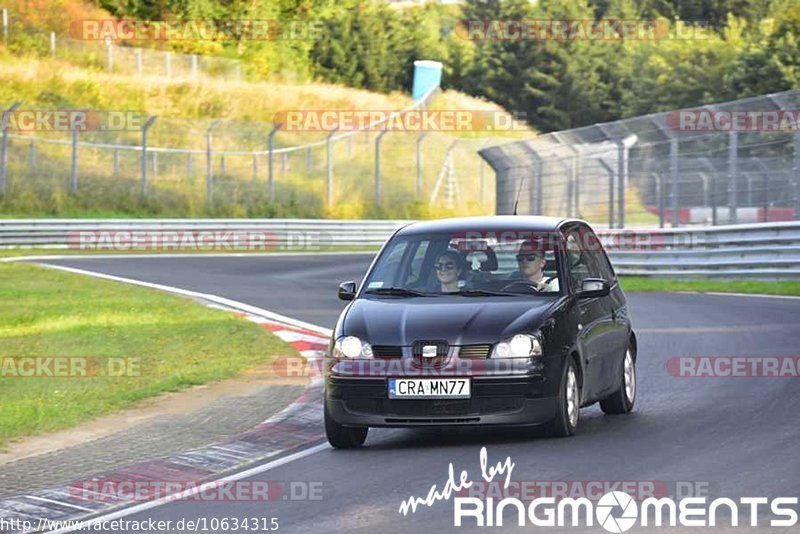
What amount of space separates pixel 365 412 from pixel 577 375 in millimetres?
1524

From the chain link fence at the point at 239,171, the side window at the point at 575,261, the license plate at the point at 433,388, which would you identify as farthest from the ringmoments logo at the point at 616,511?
the chain link fence at the point at 239,171

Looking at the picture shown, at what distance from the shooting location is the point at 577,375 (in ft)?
35.2

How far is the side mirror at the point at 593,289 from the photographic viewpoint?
1100cm

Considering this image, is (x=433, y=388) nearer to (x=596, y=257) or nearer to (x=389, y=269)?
(x=389, y=269)

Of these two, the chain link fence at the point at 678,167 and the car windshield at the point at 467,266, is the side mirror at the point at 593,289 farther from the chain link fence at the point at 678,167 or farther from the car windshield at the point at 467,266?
the chain link fence at the point at 678,167

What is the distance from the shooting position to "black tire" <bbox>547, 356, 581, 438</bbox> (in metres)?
10.2

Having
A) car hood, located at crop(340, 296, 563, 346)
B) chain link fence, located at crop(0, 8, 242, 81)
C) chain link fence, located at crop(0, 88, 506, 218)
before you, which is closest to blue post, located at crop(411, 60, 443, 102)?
chain link fence, located at crop(0, 88, 506, 218)

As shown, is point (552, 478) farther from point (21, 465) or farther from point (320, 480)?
point (21, 465)

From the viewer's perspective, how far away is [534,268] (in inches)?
438

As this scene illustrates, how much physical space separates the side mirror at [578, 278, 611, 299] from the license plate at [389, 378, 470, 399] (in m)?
1.40

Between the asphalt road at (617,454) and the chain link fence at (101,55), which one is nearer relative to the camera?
the asphalt road at (617,454)

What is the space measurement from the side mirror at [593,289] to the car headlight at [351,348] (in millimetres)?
1665

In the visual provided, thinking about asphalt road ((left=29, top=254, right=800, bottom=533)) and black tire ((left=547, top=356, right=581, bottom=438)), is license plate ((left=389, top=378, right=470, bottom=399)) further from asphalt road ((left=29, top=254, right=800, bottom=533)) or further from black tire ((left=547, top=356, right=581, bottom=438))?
black tire ((left=547, top=356, right=581, bottom=438))

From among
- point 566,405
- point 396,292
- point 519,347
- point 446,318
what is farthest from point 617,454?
point 396,292
